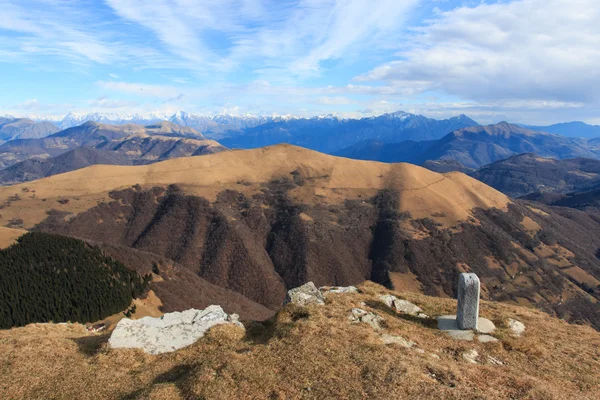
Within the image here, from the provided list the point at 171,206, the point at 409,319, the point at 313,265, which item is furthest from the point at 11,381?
the point at 171,206

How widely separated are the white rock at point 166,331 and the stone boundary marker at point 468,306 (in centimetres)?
1376

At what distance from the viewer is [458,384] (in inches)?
549

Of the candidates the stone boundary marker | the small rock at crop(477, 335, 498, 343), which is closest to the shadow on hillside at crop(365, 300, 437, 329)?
the stone boundary marker

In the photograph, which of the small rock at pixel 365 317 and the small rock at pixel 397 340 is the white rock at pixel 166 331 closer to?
the small rock at pixel 365 317

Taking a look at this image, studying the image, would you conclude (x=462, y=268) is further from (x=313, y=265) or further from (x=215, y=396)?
(x=215, y=396)

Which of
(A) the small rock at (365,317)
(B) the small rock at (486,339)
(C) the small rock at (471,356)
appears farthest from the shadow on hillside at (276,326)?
(B) the small rock at (486,339)

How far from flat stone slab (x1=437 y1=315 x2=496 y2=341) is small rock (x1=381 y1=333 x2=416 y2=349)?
346cm

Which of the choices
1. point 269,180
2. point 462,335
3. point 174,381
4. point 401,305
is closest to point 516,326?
point 462,335

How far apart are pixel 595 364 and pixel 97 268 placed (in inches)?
3353

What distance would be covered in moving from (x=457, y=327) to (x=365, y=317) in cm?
587

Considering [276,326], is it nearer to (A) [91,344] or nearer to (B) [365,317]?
(B) [365,317]

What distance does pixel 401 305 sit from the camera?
24.1 metres

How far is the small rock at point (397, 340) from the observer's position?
58.2ft

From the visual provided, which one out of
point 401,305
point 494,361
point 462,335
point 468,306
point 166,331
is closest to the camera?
point 494,361
